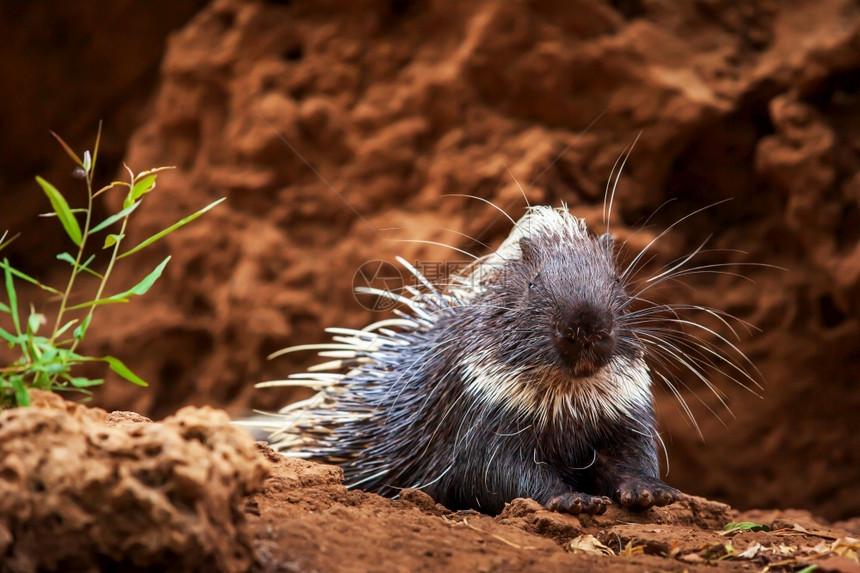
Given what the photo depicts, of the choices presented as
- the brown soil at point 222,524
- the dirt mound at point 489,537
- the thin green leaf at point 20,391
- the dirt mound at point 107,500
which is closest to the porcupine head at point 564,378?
the dirt mound at point 489,537

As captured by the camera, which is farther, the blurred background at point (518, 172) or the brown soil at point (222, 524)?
the blurred background at point (518, 172)

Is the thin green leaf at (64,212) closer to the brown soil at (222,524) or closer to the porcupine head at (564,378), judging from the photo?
the brown soil at (222,524)

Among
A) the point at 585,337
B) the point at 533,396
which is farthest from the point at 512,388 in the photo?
the point at 585,337

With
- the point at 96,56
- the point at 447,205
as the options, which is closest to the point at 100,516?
the point at 447,205

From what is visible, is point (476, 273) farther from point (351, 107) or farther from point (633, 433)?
point (351, 107)

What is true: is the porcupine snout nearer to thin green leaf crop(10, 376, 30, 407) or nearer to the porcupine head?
the porcupine head

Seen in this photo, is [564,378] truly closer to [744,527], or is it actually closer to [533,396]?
[533,396]

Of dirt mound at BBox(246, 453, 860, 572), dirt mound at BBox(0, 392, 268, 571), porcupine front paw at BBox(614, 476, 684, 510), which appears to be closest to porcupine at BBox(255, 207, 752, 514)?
porcupine front paw at BBox(614, 476, 684, 510)
